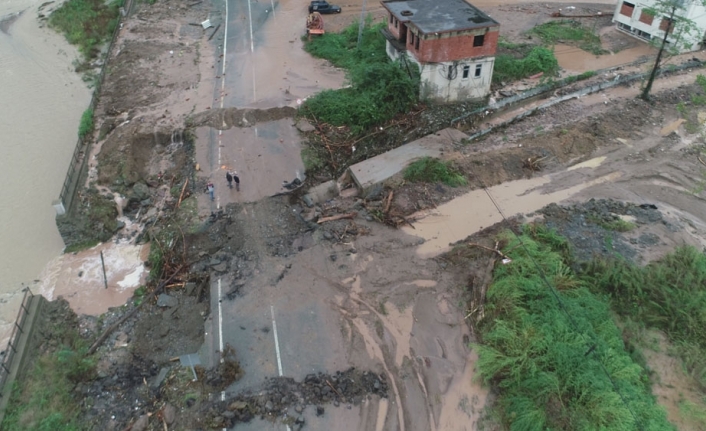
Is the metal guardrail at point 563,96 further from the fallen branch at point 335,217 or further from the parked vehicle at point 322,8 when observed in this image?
the parked vehicle at point 322,8

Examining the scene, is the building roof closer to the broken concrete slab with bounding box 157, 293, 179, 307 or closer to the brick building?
the brick building

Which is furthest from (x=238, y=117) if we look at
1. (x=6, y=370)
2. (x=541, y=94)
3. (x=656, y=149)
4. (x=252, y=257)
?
(x=656, y=149)

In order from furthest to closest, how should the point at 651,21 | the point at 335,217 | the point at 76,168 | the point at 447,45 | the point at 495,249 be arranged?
the point at 651,21 < the point at 447,45 < the point at 76,168 < the point at 335,217 < the point at 495,249

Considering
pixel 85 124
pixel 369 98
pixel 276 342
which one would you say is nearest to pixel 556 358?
pixel 276 342

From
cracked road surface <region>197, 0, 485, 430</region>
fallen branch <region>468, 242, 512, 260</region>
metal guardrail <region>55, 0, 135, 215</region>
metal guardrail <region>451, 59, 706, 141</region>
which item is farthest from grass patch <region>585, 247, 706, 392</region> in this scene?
metal guardrail <region>55, 0, 135, 215</region>

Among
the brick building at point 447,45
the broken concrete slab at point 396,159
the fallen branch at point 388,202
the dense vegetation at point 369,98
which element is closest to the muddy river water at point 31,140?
the broken concrete slab at point 396,159

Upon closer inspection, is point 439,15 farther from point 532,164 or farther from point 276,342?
point 276,342
